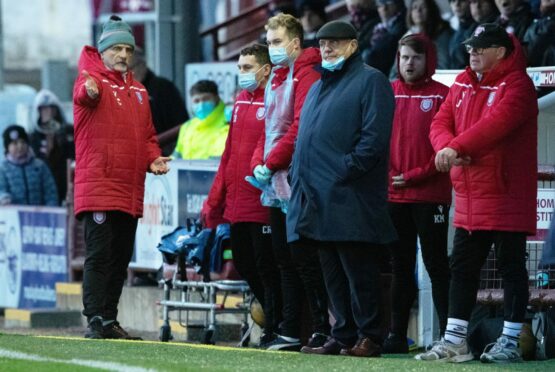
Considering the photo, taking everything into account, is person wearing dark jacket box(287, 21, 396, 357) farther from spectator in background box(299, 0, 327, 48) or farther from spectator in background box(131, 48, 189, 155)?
spectator in background box(299, 0, 327, 48)

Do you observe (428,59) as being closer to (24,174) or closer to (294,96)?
(294,96)

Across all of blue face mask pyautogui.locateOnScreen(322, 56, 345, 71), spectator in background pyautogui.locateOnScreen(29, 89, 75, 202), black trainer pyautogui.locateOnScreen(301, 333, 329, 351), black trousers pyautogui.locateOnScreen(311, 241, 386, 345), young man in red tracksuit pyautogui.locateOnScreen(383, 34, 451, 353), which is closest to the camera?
black trousers pyautogui.locateOnScreen(311, 241, 386, 345)

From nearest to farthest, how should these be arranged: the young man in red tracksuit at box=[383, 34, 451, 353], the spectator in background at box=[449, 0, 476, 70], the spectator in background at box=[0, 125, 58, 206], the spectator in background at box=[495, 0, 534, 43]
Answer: the young man in red tracksuit at box=[383, 34, 451, 353] < the spectator in background at box=[495, 0, 534, 43] < the spectator in background at box=[449, 0, 476, 70] < the spectator in background at box=[0, 125, 58, 206]

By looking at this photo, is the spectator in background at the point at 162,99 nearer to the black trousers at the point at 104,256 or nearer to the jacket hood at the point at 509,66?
the black trousers at the point at 104,256

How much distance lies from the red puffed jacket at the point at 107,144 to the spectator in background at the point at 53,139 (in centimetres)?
724

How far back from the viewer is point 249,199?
1219 centimetres

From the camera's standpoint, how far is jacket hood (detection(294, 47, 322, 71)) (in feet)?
38.3

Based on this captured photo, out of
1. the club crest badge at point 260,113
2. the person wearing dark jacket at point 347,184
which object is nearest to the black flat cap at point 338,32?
the person wearing dark jacket at point 347,184

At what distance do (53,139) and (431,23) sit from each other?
589 centimetres

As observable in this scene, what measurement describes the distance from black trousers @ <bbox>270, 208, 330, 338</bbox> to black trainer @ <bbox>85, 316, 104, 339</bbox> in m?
1.23

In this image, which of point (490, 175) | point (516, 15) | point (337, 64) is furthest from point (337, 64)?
point (516, 15)

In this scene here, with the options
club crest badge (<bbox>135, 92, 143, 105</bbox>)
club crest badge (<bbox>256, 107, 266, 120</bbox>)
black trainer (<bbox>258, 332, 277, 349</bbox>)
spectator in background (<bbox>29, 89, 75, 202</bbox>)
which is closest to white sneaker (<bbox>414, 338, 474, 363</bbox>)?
black trainer (<bbox>258, 332, 277, 349</bbox>)

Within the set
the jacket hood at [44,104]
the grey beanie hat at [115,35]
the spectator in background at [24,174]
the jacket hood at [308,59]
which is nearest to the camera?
the jacket hood at [308,59]

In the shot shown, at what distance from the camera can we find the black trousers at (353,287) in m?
10.6
